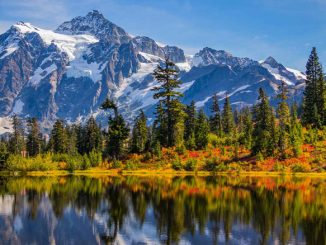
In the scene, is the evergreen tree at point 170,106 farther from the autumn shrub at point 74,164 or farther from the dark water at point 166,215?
the dark water at point 166,215

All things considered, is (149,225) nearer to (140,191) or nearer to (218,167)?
(140,191)

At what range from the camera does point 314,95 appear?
367 feet

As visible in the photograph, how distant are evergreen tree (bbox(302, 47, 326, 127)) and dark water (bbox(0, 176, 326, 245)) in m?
50.1

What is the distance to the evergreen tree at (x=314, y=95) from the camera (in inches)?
4237

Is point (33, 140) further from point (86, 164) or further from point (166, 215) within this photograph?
point (166, 215)

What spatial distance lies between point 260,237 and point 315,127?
78422 mm

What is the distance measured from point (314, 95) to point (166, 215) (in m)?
79.5

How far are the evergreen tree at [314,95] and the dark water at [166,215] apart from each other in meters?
50.1

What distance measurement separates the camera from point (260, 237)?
107 ft

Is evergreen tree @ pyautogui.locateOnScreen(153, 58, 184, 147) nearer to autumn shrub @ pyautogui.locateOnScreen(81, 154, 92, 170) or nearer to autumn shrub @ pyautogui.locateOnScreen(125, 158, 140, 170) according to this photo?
autumn shrub @ pyautogui.locateOnScreen(125, 158, 140, 170)

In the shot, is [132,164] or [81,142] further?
[81,142]

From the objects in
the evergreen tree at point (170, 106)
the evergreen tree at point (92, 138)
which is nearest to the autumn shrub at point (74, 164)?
the evergreen tree at point (170, 106)

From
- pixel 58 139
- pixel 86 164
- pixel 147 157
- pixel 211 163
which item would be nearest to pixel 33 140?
pixel 58 139

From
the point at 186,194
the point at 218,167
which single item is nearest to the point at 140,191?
the point at 186,194
